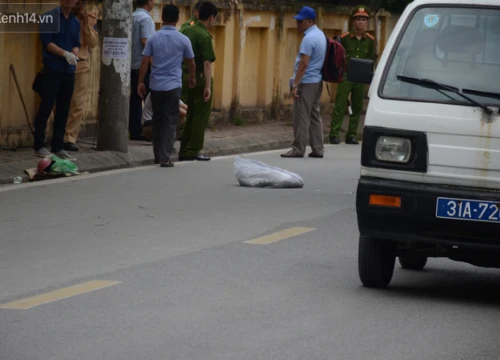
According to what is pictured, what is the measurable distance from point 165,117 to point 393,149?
774 centimetres

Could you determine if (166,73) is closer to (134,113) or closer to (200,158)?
(200,158)

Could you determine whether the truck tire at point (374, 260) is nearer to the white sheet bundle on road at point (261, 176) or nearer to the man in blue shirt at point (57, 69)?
the white sheet bundle on road at point (261, 176)

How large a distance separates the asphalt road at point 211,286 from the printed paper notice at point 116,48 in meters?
2.96

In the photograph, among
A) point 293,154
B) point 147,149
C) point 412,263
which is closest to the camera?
point 412,263

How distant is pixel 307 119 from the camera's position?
17.7 m

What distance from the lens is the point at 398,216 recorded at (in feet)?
26.9

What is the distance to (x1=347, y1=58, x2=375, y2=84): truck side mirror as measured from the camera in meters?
8.91

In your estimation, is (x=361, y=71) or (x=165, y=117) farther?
(x=165, y=117)

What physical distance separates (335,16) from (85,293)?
57.0 ft

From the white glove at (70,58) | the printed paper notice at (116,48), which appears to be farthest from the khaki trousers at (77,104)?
the white glove at (70,58)

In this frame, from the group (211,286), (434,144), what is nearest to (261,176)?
(211,286)

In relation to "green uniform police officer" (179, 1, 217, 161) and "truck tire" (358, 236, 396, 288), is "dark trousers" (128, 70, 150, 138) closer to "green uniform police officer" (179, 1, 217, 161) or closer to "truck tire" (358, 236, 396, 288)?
"green uniform police officer" (179, 1, 217, 161)

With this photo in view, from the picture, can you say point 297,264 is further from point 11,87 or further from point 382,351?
point 11,87

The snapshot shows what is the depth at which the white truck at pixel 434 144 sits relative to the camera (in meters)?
8.14
